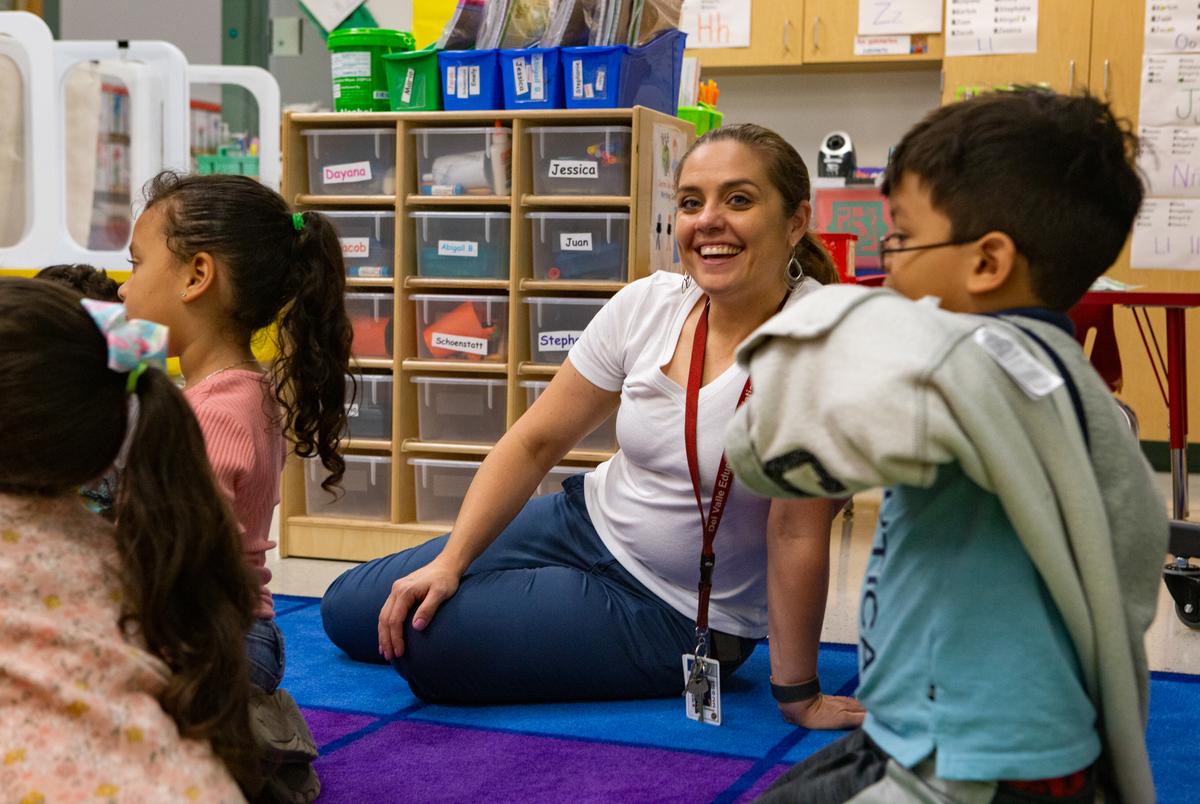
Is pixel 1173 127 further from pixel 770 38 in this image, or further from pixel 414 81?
pixel 414 81

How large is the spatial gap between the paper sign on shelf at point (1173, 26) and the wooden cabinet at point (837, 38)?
721mm

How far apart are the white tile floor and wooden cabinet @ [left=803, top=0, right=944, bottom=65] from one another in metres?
2.15

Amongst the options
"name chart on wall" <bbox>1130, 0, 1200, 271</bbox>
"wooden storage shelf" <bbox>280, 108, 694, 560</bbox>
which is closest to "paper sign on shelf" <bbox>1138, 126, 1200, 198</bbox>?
"name chart on wall" <bbox>1130, 0, 1200, 271</bbox>

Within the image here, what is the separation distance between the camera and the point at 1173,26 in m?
4.48

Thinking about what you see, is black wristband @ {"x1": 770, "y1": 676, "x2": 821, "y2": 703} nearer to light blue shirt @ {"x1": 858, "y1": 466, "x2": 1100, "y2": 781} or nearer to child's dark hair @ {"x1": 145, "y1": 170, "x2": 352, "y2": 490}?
child's dark hair @ {"x1": 145, "y1": 170, "x2": 352, "y2": 490}

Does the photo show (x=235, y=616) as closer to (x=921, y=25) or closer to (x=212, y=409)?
(x=212, y=409)

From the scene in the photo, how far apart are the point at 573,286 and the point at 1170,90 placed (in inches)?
112

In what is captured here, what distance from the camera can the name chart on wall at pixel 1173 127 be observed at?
4480 millimetres

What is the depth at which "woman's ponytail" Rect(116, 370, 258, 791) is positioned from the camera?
1025mm

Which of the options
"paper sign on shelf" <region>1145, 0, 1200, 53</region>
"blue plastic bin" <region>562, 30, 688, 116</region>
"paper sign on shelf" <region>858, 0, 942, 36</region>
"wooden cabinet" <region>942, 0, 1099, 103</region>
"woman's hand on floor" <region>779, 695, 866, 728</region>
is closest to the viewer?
"woman's hand on floor" <region>779, 695, 866, 728</region>

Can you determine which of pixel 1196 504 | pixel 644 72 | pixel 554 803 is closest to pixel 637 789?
pixel 554 803

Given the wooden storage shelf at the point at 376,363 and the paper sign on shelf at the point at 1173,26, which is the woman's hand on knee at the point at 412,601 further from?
the paper sign on shelf at the point at 1173,26

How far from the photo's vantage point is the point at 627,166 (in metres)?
2.67

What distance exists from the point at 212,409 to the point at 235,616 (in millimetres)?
381
